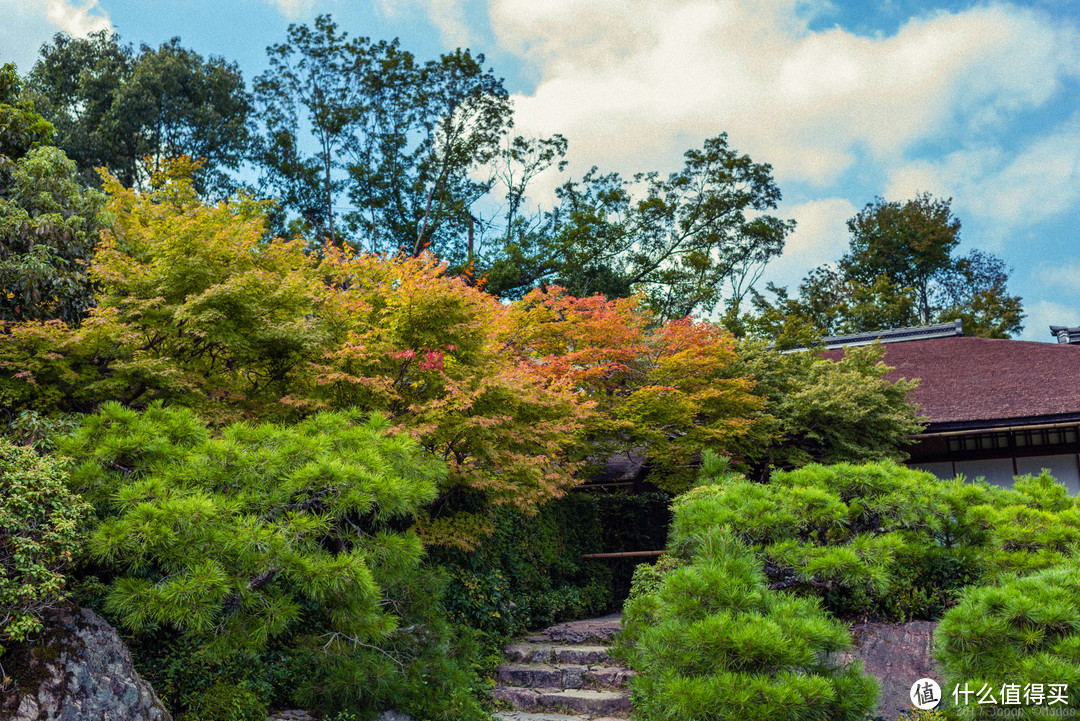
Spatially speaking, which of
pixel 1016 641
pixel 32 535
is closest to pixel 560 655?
pixel 1016 641

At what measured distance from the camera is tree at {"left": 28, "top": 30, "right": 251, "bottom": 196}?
1950 cm

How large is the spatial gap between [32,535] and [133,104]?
60.9 feet

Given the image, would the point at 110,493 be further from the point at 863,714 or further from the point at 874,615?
the point at 874,615

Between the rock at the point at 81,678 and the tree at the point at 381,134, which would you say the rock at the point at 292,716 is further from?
the tree at the point at 381,134

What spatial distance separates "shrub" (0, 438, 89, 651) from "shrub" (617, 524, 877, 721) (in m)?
3.64

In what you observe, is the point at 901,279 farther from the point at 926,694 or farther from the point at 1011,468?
the point at 926,694

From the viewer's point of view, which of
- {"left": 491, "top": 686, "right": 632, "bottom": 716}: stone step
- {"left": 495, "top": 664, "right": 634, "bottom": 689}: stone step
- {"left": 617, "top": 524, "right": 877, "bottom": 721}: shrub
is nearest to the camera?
{"left": 617, "top": 524, "right": 877, "bottom": 721}: shrub

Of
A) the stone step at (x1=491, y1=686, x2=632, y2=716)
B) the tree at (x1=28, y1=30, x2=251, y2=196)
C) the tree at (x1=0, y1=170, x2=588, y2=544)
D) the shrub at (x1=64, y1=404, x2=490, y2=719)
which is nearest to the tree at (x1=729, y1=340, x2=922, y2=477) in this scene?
the stone step at (x1=491, y1=686, x2=632, y2=716)

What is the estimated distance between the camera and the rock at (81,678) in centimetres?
433

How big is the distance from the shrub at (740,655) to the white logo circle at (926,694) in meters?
0.47

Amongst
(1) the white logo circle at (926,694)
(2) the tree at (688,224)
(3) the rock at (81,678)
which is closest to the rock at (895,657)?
(1) the white logo circle at (926,694)

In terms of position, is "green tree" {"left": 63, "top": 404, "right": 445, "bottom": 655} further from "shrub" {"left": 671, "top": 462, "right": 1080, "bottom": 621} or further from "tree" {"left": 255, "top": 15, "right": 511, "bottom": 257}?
"tree" {"left": 255, "top": 15, "right": 511, "bottom": 257}

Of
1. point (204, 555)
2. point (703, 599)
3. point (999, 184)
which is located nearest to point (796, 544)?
point (703, 599)

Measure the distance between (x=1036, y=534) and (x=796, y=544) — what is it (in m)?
1.67
